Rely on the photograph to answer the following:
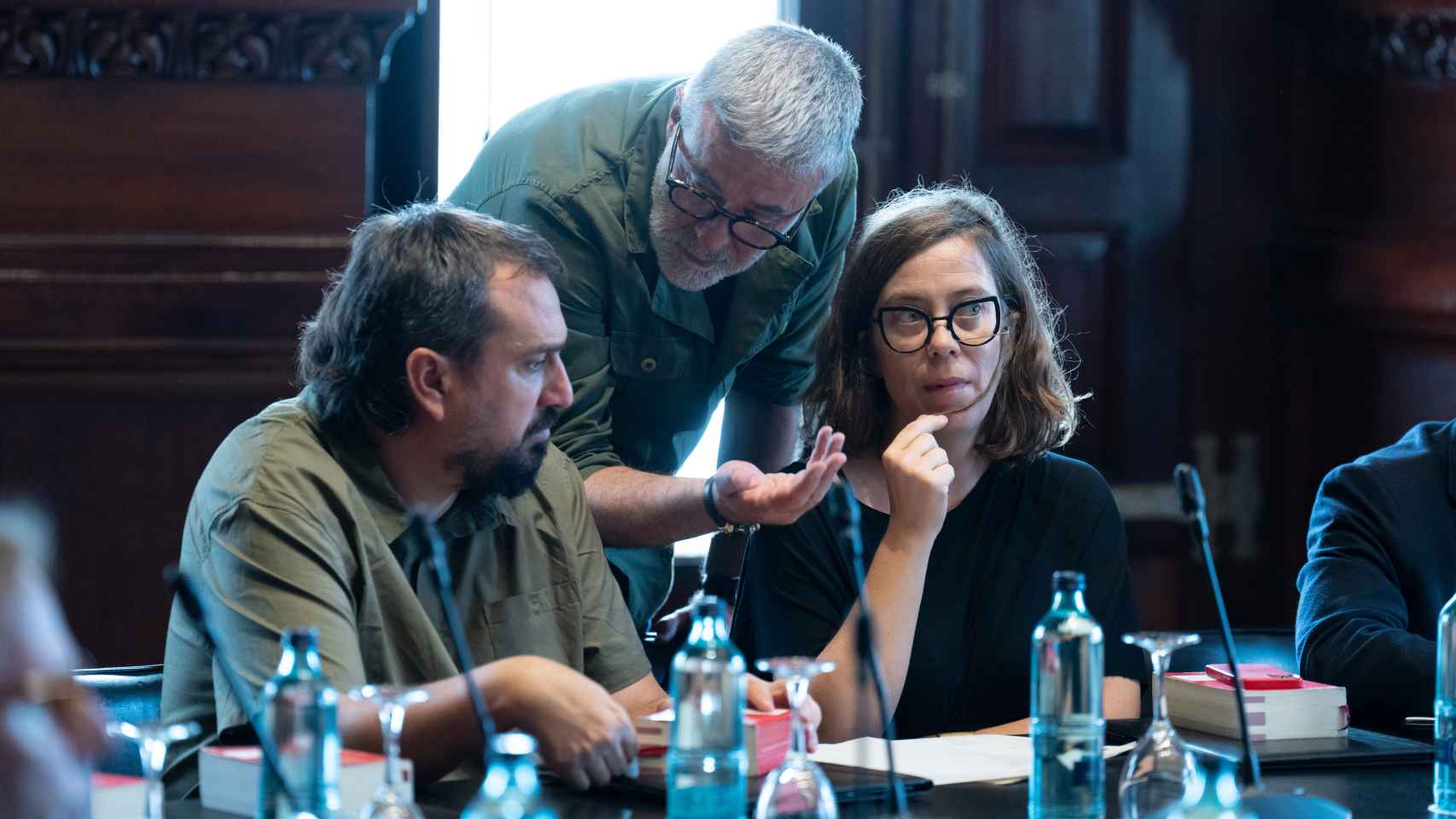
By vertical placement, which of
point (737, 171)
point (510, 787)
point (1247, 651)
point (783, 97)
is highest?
point (783, 97)

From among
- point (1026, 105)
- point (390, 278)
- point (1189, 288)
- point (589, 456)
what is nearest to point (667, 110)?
point (589, 456)

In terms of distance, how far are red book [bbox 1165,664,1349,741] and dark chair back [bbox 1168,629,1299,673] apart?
1.40ft

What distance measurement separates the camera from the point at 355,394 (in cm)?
225

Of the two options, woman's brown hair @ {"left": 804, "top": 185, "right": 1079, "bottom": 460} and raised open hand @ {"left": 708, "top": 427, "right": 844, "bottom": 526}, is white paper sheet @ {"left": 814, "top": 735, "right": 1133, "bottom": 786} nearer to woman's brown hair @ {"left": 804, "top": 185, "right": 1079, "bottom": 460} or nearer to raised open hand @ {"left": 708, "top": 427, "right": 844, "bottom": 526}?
raised open hand @ {"left": 708, "top": 427, "right": 844, "bottom": 526}

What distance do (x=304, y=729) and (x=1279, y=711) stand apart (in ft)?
3.87

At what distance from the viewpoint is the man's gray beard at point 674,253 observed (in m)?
2.74

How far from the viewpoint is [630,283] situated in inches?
112

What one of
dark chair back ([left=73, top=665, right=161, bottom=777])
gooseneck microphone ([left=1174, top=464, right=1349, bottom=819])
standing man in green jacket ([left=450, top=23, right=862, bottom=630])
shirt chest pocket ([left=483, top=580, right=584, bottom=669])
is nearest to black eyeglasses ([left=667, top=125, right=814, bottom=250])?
standing man in green jacket ([left=450, top=23, right=862, bottom=630])

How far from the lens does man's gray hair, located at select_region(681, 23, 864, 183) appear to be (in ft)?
8.44

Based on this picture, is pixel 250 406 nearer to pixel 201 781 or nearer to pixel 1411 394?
pixel 201 781

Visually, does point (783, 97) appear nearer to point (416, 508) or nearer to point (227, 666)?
point (416, 508)

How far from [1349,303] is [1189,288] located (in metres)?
0.36

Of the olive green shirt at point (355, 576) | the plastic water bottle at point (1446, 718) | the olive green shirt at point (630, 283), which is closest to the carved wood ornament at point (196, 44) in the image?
the olive green shirt at point (630, 283)

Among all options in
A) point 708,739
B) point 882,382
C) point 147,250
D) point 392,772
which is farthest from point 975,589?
point 147,250
